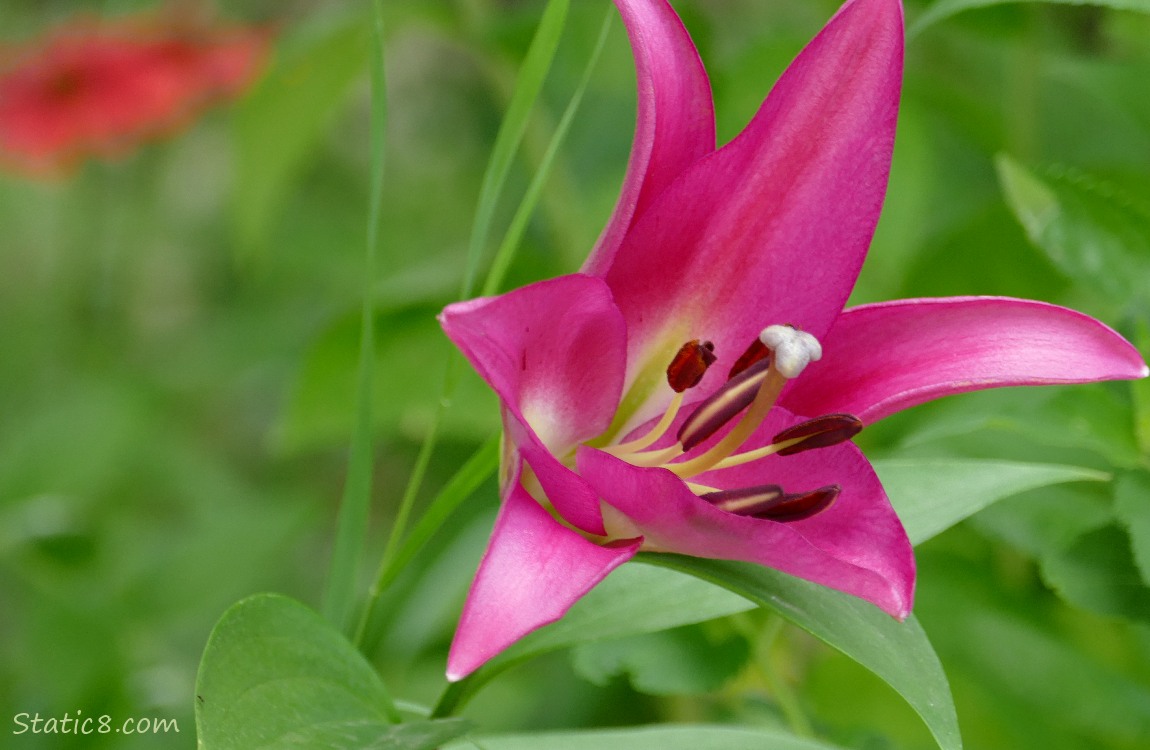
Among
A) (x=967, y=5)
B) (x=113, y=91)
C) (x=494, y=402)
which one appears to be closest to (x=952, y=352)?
(x=967, y=5)

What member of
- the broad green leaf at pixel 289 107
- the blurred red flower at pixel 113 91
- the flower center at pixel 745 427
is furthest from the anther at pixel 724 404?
the blurred red flower at pixel 113 91

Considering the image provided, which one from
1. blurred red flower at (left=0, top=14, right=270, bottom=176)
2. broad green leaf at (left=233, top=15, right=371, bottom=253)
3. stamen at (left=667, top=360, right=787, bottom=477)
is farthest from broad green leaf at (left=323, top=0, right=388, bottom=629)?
blurred red flower at (left=0, top=14, right=270, bottom=176)

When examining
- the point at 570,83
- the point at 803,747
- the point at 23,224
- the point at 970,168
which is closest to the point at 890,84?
the point at 803,747

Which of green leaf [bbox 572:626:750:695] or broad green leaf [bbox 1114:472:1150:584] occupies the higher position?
broad green leaf [bbox 1114:472:1150:584]

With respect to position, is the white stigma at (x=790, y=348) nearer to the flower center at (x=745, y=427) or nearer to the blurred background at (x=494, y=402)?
the flower center at (x=745, y=427)

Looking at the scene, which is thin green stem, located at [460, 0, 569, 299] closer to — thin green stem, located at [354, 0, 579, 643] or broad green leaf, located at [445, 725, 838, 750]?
thin green stem, located at [354, 0, 579, 643]

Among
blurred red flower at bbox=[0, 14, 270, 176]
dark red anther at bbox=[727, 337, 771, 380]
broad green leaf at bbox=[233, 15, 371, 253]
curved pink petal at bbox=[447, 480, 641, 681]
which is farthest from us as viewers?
blurred red flower at bbox=[0, 14, 270, 176]
